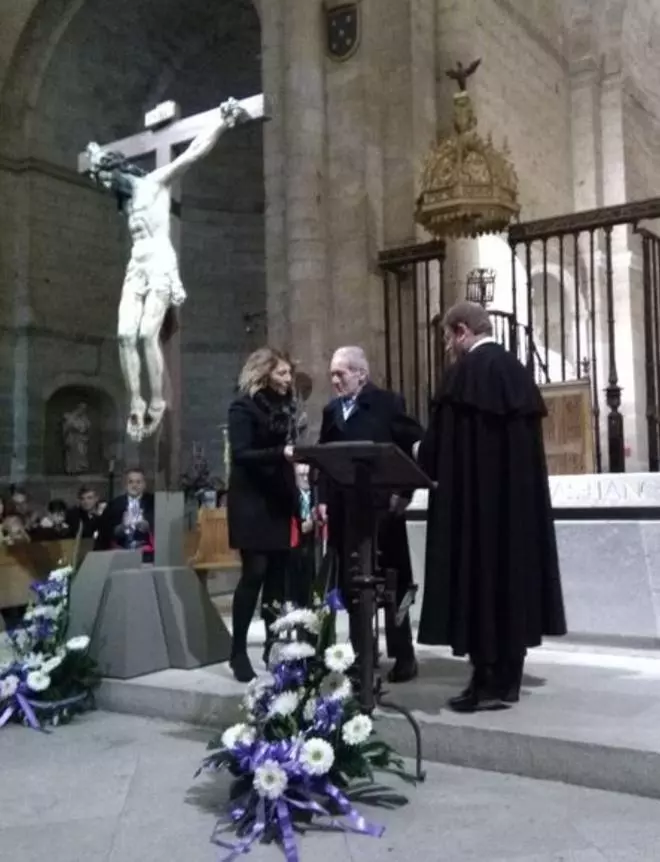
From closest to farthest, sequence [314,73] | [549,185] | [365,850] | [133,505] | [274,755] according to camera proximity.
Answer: [365,850]
[274,755]
[133,505]
[314,73]
[549,185]

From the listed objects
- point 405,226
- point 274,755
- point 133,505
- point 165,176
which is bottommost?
point 274,755

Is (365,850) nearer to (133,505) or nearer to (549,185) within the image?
(133,505)

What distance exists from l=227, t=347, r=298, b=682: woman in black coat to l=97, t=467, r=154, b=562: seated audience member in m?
2.58

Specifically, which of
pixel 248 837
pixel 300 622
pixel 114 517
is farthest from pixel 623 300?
pixel 248 837

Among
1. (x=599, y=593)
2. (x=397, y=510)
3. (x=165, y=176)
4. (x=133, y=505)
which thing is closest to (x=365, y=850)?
(x=397, y=510)

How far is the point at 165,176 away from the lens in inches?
212

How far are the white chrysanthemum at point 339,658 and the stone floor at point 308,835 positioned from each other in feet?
1.54

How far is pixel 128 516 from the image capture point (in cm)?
718

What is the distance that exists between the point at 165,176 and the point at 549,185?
1015cm

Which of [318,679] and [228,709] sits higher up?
[318,679]

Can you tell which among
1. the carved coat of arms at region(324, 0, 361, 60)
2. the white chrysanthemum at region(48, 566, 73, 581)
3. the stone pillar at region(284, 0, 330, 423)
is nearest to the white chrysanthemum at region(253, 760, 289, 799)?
the white chrysanthemum at region(48, 566, 73, 581)

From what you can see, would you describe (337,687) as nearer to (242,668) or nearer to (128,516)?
(242,668)

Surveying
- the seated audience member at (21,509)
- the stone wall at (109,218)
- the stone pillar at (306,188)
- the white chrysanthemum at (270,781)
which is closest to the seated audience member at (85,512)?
the seated audience member at (21,509)

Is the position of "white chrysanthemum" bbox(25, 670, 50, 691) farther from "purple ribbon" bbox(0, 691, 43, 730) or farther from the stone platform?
the stone platform
